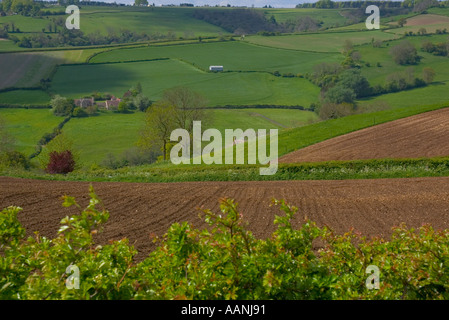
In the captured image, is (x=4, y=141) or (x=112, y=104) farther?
(x=112, y=104)

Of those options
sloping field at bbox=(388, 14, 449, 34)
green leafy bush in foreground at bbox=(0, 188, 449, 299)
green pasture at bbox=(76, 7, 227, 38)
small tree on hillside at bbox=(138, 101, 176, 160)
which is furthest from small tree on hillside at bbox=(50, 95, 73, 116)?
sloping field at bbox=(388, 14, 449, 34)

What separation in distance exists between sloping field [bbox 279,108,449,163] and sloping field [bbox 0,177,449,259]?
729 centimetres

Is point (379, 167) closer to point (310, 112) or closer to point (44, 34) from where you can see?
point (310, 112)

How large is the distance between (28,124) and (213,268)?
71.7 metres

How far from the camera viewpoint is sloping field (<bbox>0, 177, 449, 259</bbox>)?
60.1ft

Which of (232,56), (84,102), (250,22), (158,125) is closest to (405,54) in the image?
(232,56)

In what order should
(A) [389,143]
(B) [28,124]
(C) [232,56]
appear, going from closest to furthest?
1. (A) [389,143]
2. (B) [28,124]
3. (C) [232,56]

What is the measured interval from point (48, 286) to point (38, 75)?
93.8m

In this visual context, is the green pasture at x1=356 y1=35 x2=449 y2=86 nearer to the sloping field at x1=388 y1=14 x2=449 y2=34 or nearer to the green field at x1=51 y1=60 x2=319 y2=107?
the sloping field at x1=388 y1=14 x2=449 y2=34

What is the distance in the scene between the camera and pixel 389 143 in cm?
3688

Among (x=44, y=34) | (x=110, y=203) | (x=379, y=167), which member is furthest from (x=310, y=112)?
(x=44, y=34)

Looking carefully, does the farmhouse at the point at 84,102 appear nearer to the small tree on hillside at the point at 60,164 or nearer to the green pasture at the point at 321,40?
the small tree on hillside at the point at 60,164

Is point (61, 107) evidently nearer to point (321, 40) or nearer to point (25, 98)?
point (25, 98)

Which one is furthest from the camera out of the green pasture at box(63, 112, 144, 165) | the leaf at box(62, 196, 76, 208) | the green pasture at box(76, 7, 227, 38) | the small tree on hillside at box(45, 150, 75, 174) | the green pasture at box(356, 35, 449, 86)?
the green pasture at box(76, 7, 227, 38)
